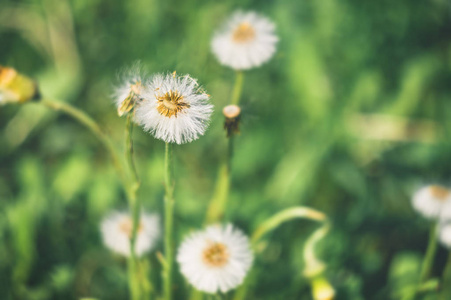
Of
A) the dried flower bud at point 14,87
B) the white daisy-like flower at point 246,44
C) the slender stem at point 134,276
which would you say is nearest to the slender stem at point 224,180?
the white daisy-like flower at point 246,44

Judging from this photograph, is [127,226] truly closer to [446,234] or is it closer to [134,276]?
[134,276]

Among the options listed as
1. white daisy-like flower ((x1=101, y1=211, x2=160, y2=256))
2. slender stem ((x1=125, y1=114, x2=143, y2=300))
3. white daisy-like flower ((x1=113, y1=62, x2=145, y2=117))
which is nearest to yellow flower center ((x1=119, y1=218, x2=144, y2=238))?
white daisy-like flower ((x1=101, y1=211, x2=160, y2=256))

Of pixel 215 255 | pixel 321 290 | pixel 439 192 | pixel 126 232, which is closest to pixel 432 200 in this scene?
pixel 439 192

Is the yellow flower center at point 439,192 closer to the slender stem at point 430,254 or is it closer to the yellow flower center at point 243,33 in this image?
the slender stem at point 430,254

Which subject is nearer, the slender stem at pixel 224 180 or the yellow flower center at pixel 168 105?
the yellow flower center at pixel 168 105

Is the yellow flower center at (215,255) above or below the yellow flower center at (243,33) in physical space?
below

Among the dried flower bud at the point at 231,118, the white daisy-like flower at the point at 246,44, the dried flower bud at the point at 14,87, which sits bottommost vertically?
the dried flower bud at the point at 231,118
